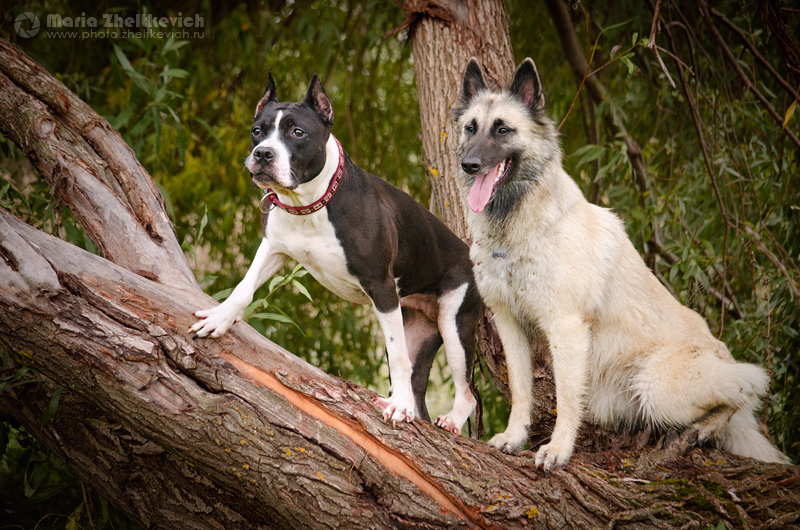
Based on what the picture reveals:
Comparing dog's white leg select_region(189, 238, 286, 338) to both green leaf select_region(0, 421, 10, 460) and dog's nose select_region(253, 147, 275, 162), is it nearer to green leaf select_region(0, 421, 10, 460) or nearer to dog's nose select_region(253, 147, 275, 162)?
dog's nose select_region(253, 147, 275, 162)

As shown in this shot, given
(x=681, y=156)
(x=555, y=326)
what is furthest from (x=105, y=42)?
(x=681, y=156)

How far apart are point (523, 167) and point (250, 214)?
241cm

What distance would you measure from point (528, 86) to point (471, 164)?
Answer: 508mm

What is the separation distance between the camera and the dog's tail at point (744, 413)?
2.60m

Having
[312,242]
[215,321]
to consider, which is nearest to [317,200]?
[312,242]

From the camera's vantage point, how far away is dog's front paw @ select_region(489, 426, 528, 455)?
2805mm

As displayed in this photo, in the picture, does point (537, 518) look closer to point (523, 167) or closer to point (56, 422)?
point (523, 167)

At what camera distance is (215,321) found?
238 centimetres

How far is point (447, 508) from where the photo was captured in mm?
2273

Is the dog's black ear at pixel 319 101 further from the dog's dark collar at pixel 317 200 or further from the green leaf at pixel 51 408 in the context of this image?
the green leaf at pixel 51 408

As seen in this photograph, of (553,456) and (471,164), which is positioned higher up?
(471,164)

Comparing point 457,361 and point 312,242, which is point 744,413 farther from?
point 312,242

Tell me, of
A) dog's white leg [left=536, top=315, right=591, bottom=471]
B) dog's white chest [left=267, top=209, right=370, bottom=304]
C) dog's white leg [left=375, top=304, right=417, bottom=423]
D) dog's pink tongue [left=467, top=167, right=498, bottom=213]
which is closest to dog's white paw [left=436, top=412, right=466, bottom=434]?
dog's white leg [left=375, top=304, right=417, bottom=423]

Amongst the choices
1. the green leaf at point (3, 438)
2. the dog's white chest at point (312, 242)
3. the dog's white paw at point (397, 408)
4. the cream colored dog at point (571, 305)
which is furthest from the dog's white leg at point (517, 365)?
the green leaf at point (3, 438)
